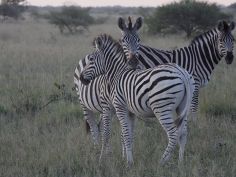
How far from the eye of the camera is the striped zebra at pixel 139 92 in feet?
16.8

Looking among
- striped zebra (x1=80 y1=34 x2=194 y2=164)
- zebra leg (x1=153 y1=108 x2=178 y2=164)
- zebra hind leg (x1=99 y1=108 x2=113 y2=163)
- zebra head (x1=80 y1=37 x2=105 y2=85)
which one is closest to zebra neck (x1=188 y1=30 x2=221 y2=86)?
striped zebra (x1=80 y1=34 x2=194 y2=164)

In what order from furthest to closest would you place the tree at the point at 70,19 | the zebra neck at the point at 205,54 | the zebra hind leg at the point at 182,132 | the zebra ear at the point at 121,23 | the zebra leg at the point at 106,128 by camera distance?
the tree at the point at 70,19 → the zebra neck at the point at 205,54 → the zebra ear at the point at 121,23 → the zebra leg at the point at 106,128 → the zebra hind leg at the point at 182,132

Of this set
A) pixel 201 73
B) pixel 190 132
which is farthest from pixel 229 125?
pixel 201 73

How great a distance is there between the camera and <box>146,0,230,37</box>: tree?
21.4m

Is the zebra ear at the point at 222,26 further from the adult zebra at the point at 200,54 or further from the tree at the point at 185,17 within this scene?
the tree at the point at 185,17

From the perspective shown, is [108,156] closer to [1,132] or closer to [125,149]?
[125,149]

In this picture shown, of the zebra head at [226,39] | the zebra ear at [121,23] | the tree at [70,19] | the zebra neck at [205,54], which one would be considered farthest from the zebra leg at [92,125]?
the tree at [70,19]

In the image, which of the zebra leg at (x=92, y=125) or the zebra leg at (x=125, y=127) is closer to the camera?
the zebra leg at (x=125, y=127)

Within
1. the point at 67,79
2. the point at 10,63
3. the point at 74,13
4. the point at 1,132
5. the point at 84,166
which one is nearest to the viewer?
the point at 84,166

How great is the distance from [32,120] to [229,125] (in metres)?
3.44

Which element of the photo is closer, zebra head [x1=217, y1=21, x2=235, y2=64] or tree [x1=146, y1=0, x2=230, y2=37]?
zebra head [x1=217, y1=21, x2=235, y2=64]

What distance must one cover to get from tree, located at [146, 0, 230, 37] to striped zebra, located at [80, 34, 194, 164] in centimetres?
1555

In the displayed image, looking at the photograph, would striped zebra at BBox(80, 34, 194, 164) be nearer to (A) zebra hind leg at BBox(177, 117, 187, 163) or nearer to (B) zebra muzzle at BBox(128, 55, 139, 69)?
(A) zebra hind leg at BBox(177, 117, 187, 163)

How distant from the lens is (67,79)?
36.1 feet
